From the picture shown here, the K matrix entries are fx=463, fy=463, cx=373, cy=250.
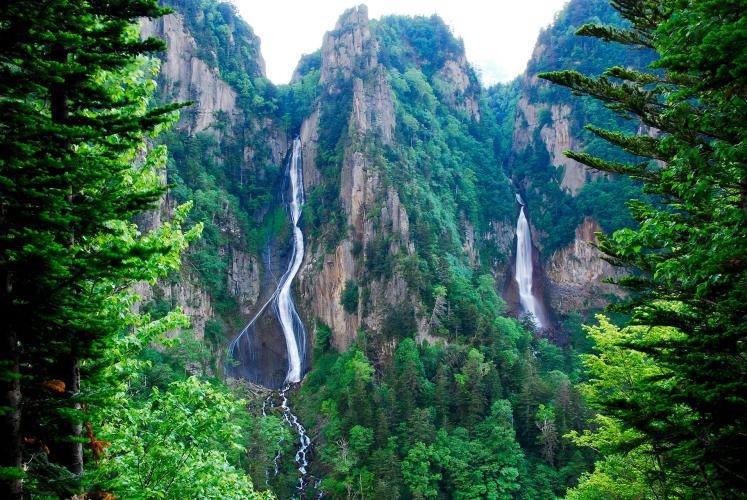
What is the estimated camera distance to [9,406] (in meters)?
3.69

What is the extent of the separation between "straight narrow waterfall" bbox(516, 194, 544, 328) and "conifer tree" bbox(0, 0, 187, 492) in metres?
48.9

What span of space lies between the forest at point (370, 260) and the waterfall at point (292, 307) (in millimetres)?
309

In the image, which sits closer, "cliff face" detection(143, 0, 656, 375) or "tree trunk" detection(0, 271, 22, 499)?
"tree trunk" detection(0, 271, 22, 499)

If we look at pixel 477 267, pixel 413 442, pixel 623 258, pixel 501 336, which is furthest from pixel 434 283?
pixel 623 258

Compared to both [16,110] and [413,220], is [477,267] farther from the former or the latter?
[16,110]

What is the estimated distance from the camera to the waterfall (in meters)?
44.3

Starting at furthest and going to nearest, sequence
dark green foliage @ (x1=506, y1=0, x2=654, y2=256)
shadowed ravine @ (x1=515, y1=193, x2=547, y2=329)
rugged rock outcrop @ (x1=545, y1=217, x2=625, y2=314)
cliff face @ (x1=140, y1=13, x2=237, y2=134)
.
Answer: cliff face @ (x1=140, y1=13, x2=237, y2=134) < dark green foliage @ (x1=506, y1=0, x2=654, y2=256) < shadowed ravine @ (x1=515, y1=193, x2=547, y2=329) < rugged rock outcrop @ (x1=545, y1=217, x2=625, y2=314)

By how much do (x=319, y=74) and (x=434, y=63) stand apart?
18.1 metres

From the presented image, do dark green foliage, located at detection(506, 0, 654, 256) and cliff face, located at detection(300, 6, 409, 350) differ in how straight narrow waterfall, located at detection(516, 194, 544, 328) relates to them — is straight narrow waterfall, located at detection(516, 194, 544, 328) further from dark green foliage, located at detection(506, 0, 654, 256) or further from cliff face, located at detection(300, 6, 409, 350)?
cliff face, located at detection(300, 6, 409, 350)

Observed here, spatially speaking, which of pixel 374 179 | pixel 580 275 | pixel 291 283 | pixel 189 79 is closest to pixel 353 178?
pixel 374 179

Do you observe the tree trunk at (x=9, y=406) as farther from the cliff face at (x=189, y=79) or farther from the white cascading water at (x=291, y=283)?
the cliff face at (x=189, y=79)

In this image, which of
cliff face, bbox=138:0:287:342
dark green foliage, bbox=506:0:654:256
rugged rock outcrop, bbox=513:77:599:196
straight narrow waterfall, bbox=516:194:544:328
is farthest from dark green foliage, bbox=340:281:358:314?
rugged rock outcrop, bbox=513:77:599:196

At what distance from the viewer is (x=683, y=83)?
7.00 m

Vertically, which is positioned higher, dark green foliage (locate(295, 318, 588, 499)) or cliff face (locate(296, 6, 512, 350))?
cliff face (locate(296, 6, 512, 350))
